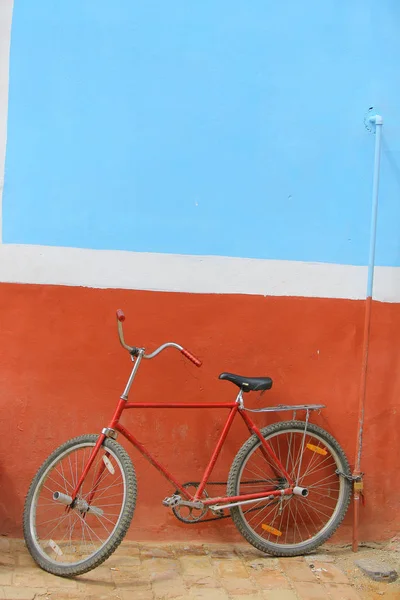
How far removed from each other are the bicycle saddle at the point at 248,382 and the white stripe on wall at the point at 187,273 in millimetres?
548

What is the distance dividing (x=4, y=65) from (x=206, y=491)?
9.15 feet

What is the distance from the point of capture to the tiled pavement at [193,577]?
3852 mm

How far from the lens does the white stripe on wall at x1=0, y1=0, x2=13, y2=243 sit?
14.2 ft

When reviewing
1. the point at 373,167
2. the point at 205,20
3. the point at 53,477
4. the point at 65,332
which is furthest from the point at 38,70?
the point at 53,477

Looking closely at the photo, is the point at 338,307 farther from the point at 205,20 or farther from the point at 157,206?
the point at 205,20

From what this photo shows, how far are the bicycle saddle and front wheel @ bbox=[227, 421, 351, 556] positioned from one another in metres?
0.28

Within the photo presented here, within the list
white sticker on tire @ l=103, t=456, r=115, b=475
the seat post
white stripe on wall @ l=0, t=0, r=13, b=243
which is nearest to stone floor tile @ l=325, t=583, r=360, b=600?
the seat post

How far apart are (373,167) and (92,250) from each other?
1828mm

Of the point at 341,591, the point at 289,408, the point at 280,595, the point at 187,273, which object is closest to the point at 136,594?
the point at 280,595

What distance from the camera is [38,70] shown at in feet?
14.3

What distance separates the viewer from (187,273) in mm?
4469

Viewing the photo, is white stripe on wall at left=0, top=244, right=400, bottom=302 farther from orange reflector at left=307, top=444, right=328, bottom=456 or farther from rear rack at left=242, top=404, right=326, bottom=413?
orange reflector at left=307, top=444, right=328, bottom=456

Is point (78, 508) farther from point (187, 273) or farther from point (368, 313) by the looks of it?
point (368, 313)

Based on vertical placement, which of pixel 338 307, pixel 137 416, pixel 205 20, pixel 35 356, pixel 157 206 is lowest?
pixel 137 416
